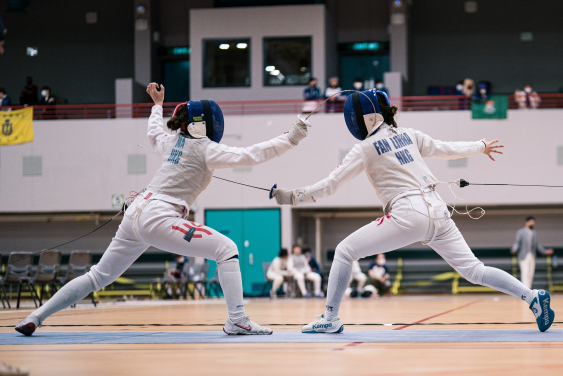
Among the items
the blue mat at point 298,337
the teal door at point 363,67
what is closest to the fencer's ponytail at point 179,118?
the blue mat at point 298,337

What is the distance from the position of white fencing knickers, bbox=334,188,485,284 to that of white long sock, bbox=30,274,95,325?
1.83m

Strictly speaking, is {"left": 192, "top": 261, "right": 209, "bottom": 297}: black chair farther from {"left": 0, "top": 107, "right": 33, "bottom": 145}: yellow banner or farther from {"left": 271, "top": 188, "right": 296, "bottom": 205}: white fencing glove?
{"left": 271, "top": 188, "right": 296, "bottom": 205}: white fencing glove

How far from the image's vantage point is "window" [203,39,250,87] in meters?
16.6

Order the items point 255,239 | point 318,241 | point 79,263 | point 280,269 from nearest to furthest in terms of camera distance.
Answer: point 79,263 → point 280,269 → point 255,239 → point 318,241

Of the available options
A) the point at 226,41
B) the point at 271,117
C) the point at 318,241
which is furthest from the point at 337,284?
the point at 226,41

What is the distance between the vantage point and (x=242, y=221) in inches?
580

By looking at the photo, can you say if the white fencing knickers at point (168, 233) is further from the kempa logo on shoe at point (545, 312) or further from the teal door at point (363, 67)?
the teal door at point (363, 67)

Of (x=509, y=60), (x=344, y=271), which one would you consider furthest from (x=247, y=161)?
(x=509, y=60)

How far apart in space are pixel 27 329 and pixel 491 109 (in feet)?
40.1

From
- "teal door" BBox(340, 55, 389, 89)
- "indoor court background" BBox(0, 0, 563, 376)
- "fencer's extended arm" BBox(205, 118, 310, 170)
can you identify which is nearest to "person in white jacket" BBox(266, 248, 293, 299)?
"indoor court background" BBox(0, 0, 563, 376)

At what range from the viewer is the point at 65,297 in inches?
179

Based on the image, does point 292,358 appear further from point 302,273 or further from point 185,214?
point 302,273

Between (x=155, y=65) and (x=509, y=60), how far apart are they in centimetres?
1012

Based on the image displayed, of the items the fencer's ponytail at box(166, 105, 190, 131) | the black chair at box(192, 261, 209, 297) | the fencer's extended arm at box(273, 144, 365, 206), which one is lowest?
the black chair at box(192, 261, 209, 297)
